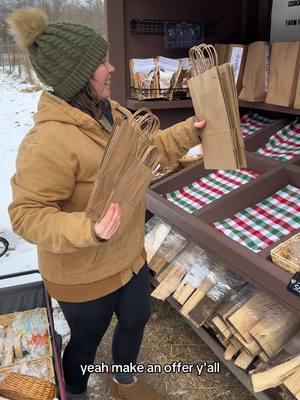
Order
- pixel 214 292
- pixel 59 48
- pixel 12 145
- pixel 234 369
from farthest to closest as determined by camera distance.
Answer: pixel 12 145 < pixel 214 292 < pixel 234 369 < pixel 59 48

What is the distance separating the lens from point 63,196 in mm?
1281

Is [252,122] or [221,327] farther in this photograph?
[252,122]

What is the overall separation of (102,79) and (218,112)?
43 centimetres

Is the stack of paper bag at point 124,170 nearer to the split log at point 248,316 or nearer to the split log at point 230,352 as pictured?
the split log at point 248,316

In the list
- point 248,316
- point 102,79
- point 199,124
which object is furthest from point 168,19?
point 248,316

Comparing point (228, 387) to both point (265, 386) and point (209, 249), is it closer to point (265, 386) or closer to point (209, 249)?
point (265, 386)

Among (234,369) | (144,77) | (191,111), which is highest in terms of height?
(144,77)

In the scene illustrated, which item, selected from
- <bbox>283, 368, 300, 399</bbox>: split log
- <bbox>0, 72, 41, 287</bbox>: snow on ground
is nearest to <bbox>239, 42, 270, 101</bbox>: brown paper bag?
<bbox>283, 368, 300, 399</bbox>: split log

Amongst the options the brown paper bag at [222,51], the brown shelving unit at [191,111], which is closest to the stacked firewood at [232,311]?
the brown shelving unit at [191,111]

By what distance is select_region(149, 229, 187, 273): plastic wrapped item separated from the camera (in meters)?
2.30

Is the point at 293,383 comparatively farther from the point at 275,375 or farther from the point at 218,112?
the point at 218,112

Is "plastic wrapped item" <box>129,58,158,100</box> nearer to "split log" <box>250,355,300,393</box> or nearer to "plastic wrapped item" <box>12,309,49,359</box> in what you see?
"plastic wrapped item" <box>12,309,49,359</box>

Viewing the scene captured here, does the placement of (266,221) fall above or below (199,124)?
below

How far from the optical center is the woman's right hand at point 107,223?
44.0 inches
